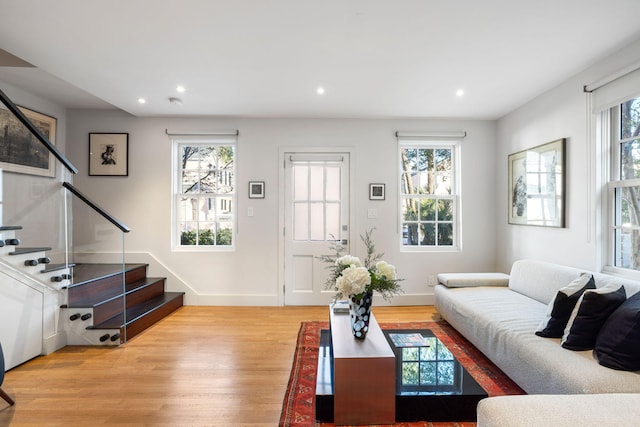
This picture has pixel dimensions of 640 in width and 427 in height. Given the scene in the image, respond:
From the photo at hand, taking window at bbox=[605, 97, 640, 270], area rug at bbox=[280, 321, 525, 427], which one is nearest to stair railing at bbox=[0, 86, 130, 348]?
area rug at bbox=[280, 321, 525, 427]

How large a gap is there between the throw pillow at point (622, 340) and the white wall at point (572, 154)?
120 cm

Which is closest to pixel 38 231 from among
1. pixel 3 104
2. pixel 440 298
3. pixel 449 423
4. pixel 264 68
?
pixel 3 104

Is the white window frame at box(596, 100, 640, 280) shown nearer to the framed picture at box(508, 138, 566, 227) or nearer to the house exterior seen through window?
the house exterior seen through window

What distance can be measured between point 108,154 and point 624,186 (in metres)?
5.50

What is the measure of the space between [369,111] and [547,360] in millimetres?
2993

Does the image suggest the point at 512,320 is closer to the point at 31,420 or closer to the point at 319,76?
the point at 319,76

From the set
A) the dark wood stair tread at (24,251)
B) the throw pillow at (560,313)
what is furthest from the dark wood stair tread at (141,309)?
the throw pillow at (560,313)

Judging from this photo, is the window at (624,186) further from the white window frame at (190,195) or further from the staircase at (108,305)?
the staircase at (108,305)

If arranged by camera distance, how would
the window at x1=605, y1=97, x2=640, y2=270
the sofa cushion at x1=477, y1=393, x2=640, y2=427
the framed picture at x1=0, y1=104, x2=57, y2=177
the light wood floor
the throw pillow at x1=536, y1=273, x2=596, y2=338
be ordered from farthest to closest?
the framed picture at x1=0, y1=104, x2=57, y2=177 < the window at x1=605, y1=97, x2=640, y2=270 < the throw pillow at x1=536, y1=273, x2=596, y2=338 < the light wood floor < the sofa cushion at x1=477, y1=393, x2=640, y2=427

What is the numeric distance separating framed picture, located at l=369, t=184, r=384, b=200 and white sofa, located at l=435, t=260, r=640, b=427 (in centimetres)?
128

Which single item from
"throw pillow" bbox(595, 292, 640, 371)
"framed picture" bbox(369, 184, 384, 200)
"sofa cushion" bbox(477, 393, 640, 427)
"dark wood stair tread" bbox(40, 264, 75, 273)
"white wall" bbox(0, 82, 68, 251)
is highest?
"framed picture" bbox(369, 184, 384, 200)

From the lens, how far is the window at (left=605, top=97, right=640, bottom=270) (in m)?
2.38

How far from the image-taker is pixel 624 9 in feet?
6.26

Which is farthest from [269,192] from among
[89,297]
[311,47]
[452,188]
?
[452,188]
